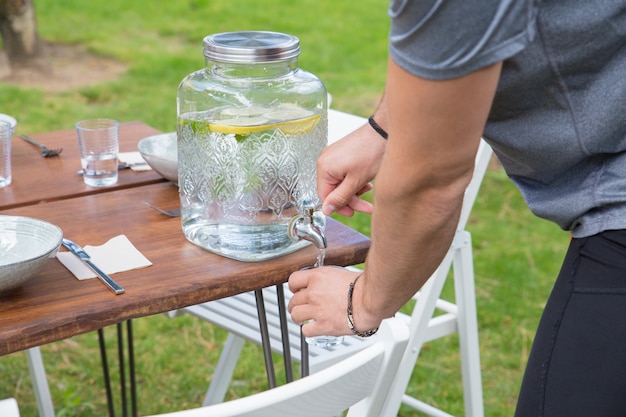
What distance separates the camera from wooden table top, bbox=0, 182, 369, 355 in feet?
4.42

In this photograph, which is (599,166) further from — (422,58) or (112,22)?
(112,22)

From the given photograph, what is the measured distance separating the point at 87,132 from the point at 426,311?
2.99 feet

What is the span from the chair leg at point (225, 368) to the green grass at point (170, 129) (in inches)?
11.0

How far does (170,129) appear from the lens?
502cm

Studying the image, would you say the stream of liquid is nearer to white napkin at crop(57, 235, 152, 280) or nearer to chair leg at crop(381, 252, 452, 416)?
white napkin at crop(57, 235, 152, 280)

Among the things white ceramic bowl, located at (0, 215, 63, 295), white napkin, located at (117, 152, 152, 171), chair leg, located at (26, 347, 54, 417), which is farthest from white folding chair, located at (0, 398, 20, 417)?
chair leg, located at (26, 347, 54, 417)

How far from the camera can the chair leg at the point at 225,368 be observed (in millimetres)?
2551

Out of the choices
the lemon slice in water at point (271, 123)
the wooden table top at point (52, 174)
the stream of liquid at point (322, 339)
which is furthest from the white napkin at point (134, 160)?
the stream of liquid at point (322, 339)

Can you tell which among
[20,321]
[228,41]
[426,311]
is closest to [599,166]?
[228,41]

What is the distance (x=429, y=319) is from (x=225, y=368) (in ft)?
2.10

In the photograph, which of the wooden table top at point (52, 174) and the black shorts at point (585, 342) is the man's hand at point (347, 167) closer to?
the black shorts at point (585, 342)

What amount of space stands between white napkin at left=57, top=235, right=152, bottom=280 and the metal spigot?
0.81ft

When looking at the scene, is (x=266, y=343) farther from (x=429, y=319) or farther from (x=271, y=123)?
(x=429, y=319)

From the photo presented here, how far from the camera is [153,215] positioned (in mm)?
1755
